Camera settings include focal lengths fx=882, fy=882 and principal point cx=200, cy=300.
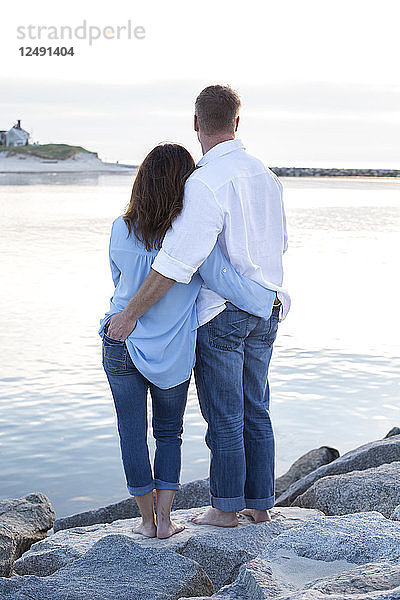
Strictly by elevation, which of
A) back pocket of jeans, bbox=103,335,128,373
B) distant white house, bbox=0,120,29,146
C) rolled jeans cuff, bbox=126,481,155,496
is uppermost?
distant white house, bbox=0,120,29,146

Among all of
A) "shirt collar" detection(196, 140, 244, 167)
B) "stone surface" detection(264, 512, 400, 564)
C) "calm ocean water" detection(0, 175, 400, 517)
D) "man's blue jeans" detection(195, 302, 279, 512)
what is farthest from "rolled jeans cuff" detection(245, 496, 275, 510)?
"calm ocean water" detection(0, 175, 400, 517)

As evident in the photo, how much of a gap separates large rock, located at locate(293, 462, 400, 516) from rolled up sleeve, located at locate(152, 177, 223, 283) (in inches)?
56.4

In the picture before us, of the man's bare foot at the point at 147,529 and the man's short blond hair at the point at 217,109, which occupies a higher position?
the man's short blond hair at the point at 217,109

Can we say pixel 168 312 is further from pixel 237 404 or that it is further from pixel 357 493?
pixel 357 493

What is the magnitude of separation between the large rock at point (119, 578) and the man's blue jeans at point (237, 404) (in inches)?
16.1

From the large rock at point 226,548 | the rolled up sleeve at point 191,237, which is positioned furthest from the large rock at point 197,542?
the rolled up sleeve at point 191,237

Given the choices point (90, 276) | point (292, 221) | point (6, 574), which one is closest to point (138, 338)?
point (6, 574)

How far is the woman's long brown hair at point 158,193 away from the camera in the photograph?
124 inches

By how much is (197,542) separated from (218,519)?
232 millimetres

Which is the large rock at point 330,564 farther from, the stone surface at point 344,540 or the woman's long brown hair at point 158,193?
the woman's long brown hair at point 158,193

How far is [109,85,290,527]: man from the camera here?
10.2ft

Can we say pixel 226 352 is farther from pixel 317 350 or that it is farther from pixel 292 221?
pixel 292 221

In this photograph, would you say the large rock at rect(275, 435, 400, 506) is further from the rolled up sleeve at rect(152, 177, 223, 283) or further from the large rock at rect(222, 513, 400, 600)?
the rolled up sleeve at rect(152, 177, 223, 283)

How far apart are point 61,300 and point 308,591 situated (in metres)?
7.88
